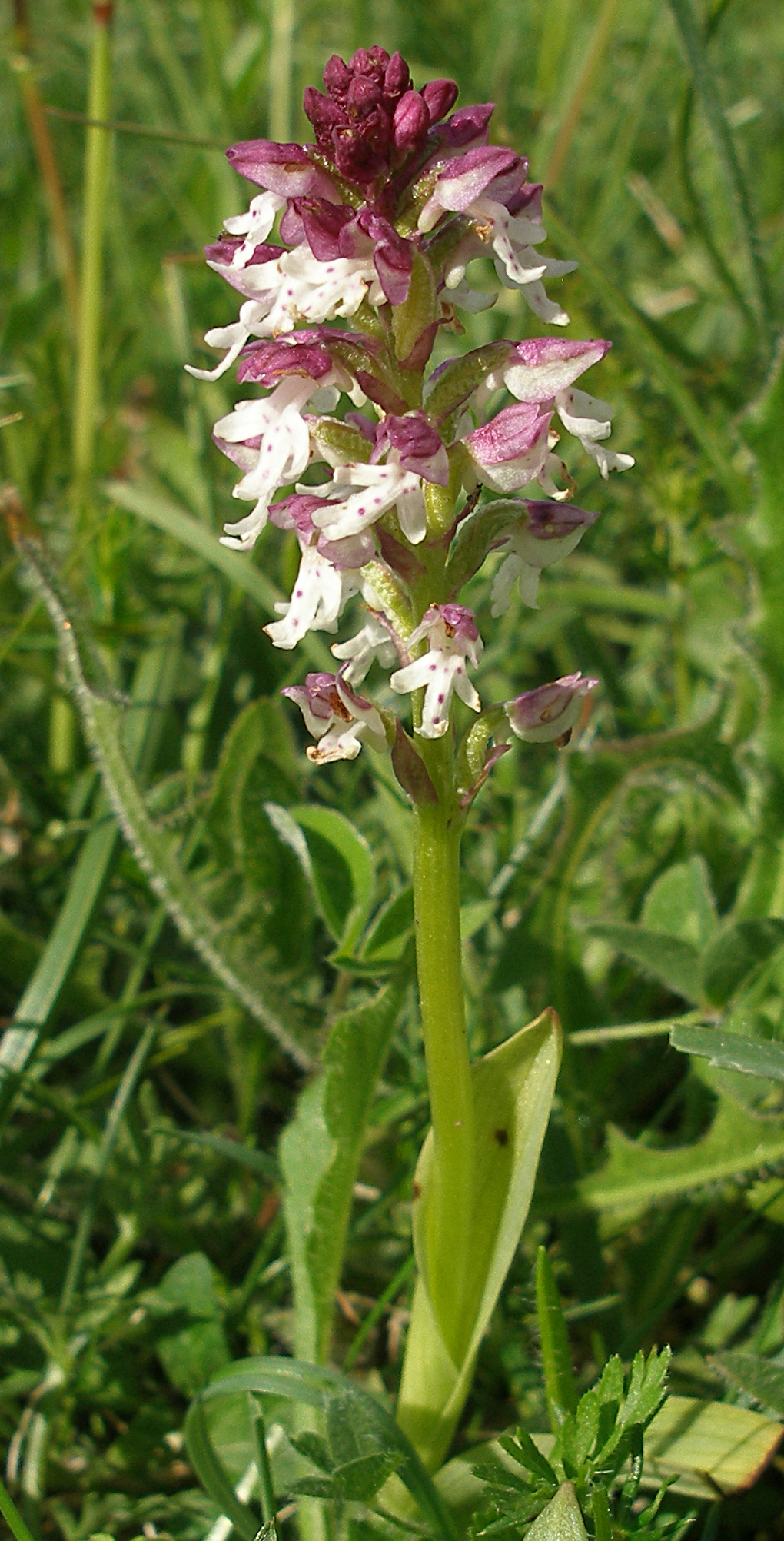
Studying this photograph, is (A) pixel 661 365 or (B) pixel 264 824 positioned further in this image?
(A) pixel 661 365

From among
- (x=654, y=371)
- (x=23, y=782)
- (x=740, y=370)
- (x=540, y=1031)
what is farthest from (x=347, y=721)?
(x=740, y=370)

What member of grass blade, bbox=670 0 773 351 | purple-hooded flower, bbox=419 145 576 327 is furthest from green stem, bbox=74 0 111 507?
purple-hooded flower, bbox=419 145 576 327

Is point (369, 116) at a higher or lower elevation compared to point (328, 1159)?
higher

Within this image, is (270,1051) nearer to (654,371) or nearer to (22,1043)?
(22,1043)

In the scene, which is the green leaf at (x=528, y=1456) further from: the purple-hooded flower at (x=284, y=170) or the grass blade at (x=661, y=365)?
the grass blade at (x=661, y=365)

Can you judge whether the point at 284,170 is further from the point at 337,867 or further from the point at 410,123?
the point at 337,867

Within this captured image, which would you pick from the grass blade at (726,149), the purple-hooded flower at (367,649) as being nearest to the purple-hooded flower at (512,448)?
the purple-hooded flower at (367,649)

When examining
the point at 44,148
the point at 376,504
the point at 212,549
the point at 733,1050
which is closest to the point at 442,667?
the point at 376,504
